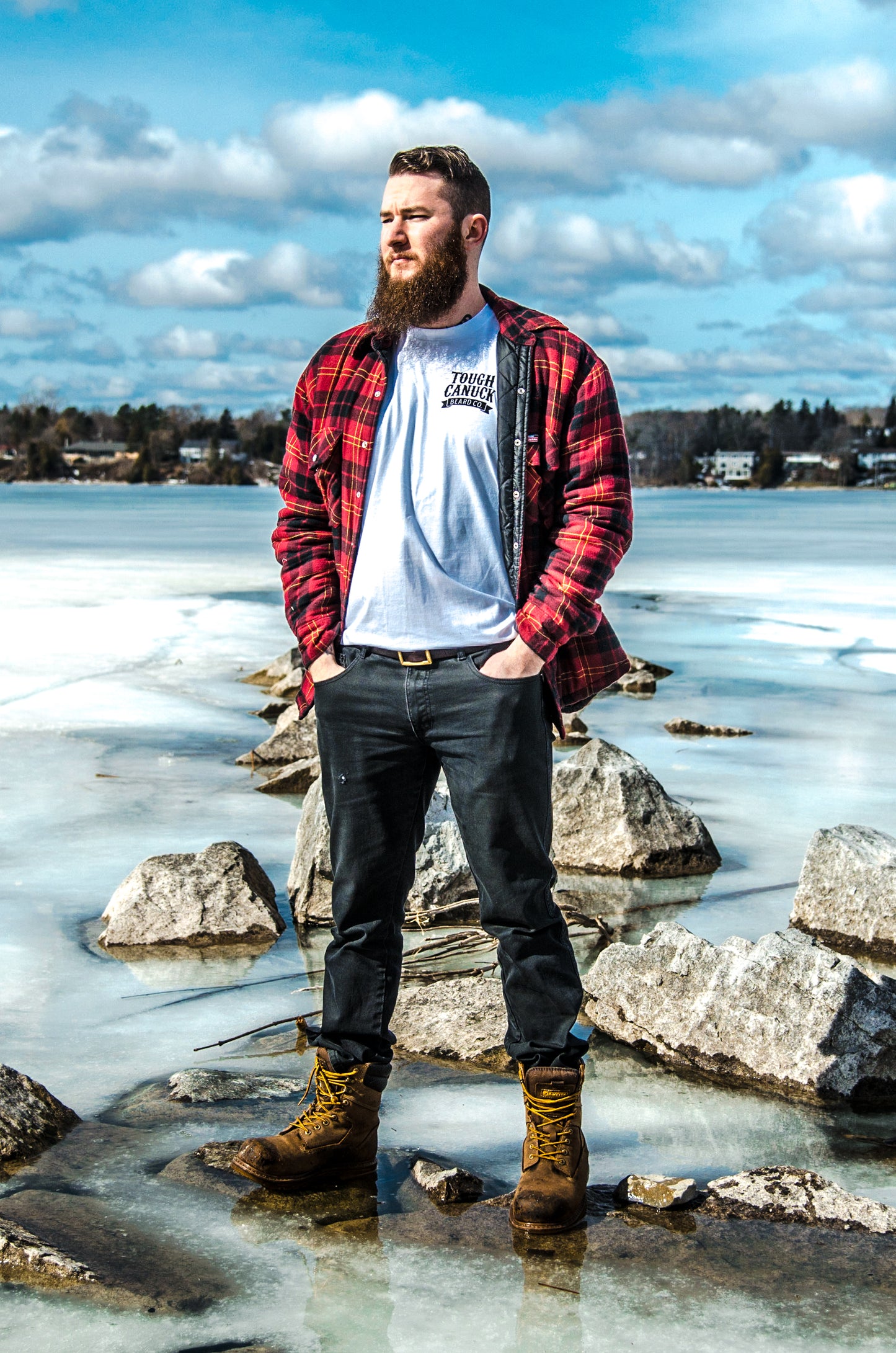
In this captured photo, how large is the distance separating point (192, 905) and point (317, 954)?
45 cm

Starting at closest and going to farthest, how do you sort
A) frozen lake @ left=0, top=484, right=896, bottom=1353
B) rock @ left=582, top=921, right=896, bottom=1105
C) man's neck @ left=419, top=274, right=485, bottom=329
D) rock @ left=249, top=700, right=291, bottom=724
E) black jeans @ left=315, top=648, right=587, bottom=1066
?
frozen lake @ left=0, top=484, right=896, bottom=1353
black jeans @ left=315, top=648, right=587, bottom=1066
man's neck @ left=419, top=274, right=485, bottom=329
rock @ left=582, top=921, right=896, bottom=1105
rock @ left=249, top=700, right=291, bottom=724

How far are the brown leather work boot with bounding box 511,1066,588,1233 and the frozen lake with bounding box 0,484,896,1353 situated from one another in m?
0.11

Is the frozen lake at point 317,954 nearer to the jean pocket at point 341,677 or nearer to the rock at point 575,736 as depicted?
the rock at point 575,736

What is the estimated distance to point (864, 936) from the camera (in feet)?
14.5

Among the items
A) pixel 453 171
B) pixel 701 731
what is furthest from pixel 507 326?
pixel 701 731

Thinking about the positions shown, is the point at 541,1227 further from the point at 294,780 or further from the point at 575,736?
the point at 575,736

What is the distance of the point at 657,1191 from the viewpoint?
106 inches

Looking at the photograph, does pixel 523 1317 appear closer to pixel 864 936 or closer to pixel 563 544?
pixel 563 544

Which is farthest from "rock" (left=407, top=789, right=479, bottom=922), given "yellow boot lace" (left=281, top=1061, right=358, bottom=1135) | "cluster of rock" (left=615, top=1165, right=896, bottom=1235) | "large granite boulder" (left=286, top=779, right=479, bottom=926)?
"cluster of rock" (left=615, top=1165, right=896, bottom=1235)

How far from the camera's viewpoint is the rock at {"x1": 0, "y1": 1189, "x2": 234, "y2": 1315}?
7.76ft

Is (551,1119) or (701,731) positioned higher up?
→ (551,1119)

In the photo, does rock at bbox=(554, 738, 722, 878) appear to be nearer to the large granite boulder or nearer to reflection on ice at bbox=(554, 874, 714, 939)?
reflection on ice at bbox=(554, 874, 714, 939)

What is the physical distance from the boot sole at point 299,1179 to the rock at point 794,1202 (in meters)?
0.71

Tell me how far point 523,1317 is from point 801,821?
3.82m
